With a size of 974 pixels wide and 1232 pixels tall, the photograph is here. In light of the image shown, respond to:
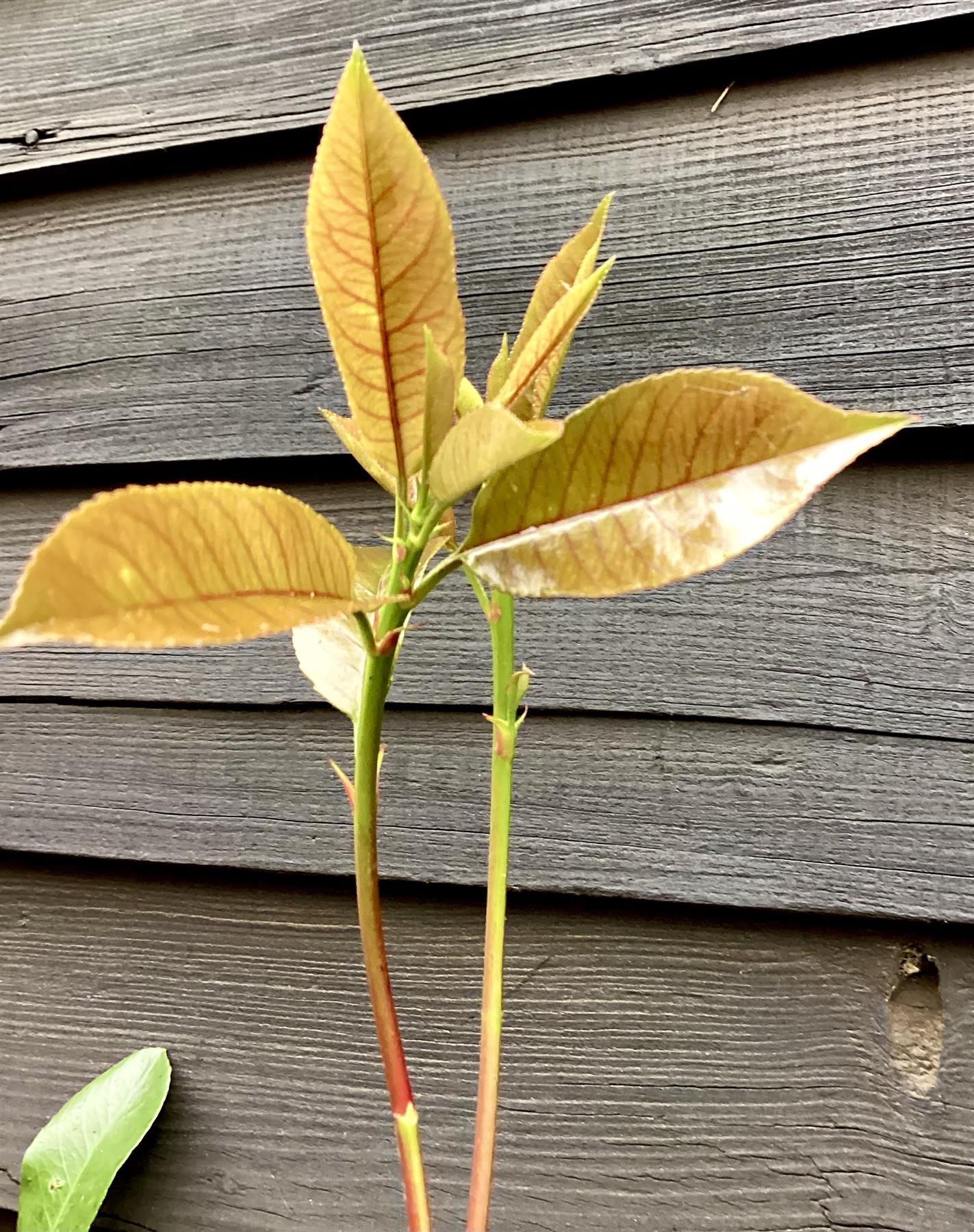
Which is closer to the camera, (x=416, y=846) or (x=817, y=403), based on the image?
(x=817, y=403)

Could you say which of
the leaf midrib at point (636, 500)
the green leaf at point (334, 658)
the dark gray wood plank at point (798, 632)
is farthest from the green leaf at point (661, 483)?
the dark gray wood plank at point (798, 632)

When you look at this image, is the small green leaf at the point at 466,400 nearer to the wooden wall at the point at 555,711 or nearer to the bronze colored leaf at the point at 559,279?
the bronze colored leaf at the point at 559,279

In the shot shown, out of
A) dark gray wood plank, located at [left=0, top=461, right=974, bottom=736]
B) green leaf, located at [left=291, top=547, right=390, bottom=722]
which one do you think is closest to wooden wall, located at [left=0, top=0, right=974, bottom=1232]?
dark gray wood plank, located at [left=0, top=461, right=974, bottom=736]

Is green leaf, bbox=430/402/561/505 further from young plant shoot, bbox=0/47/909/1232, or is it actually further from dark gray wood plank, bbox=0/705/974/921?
dark gray wood plank, bbox=0/705/974/921

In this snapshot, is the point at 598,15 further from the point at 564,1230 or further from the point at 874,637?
the point at 564,1230

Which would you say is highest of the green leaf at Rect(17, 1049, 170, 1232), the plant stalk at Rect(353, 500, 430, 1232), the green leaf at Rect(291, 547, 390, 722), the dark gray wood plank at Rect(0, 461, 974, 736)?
the dark gray wood plank at Rect(0, 461, 974, 736)

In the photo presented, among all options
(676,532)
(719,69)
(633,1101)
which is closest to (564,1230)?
(633,1101)

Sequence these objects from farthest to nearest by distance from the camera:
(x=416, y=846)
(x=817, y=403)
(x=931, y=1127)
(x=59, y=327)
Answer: (x=59, y=327) → (x=416, y=846) → (x=931, y=1127) → (x=817, y=403)
